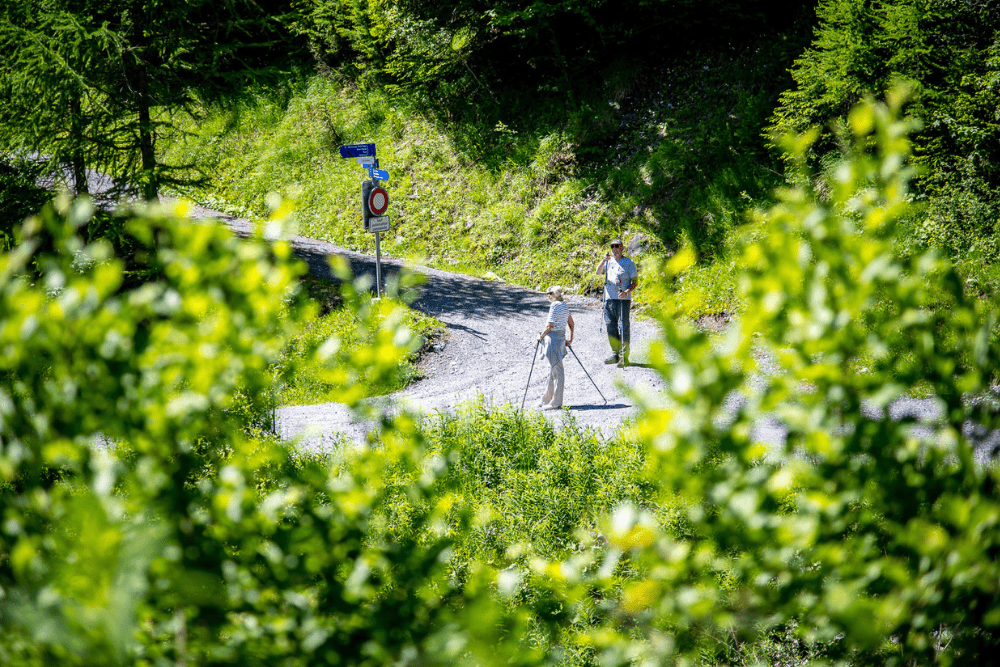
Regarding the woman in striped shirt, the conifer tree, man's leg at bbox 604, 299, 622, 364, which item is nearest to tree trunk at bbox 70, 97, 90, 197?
the conifer tree

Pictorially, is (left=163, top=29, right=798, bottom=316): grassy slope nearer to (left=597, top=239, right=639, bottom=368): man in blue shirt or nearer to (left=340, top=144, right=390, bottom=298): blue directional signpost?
(left=597, top=239, right=639, bottom=368): man in blue shirt

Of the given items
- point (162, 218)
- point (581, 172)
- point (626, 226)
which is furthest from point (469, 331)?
point (162, 218)

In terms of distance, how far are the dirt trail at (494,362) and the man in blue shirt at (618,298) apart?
330 mm

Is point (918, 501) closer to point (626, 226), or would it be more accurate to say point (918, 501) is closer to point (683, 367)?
point (683, 367)

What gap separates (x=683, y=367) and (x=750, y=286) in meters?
0.41

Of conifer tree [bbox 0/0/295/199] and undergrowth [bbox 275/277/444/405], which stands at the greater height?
conifer tree [bbox 0/0/295/199]

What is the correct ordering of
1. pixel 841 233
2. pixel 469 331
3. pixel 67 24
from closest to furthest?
pixel 841 233 → pixel 67 24 → pixel 469 331

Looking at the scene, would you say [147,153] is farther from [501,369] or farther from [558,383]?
[558,383]

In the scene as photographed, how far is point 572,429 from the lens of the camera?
7648 mm

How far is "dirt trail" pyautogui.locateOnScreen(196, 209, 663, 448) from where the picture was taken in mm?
8961

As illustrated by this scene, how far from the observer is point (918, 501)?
188cm

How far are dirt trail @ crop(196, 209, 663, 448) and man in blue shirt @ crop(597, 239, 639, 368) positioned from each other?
33cm

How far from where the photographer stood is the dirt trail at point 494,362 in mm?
8961

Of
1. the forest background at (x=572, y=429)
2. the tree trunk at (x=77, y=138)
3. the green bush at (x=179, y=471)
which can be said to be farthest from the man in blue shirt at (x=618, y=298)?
the tree trunk at (x=77, y=138)
